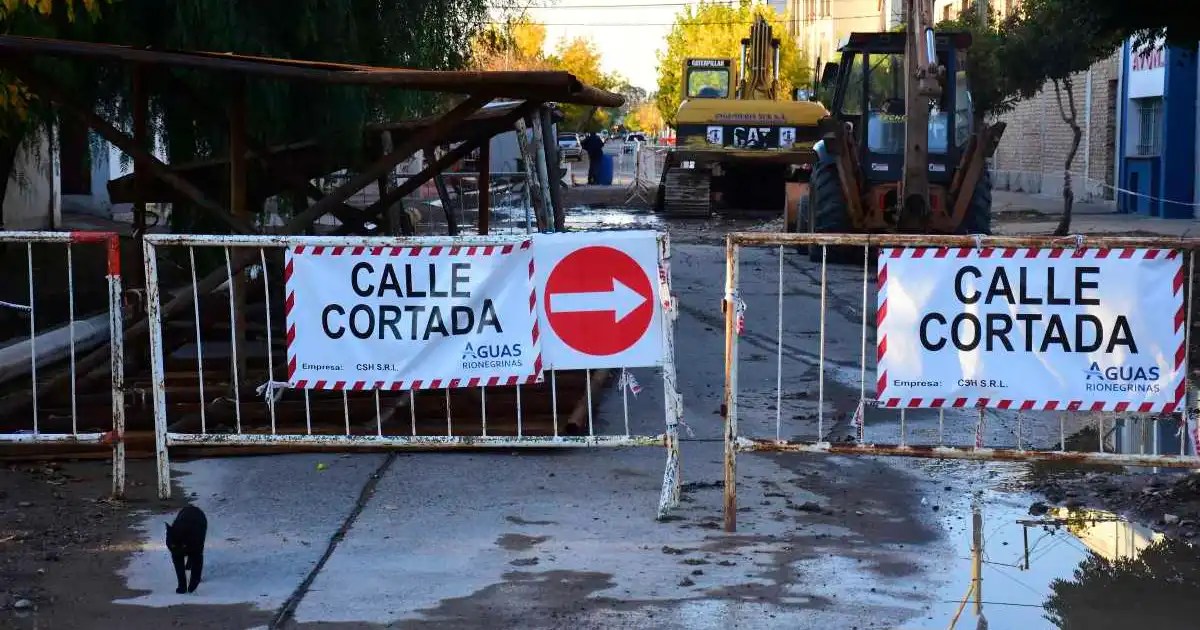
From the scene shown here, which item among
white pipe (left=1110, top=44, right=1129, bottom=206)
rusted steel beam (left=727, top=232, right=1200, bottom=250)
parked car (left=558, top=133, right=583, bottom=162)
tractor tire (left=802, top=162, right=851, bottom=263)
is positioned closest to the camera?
rusted steel beam (left=727, top=232, right=1200, bottom=250)

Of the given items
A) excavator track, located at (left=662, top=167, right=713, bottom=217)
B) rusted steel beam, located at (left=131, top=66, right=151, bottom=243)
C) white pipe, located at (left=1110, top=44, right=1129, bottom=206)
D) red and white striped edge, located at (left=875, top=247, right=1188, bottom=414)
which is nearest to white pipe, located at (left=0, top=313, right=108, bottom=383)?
rusted steel beam, located at (left=131, top=66, right=151, bottom=243)

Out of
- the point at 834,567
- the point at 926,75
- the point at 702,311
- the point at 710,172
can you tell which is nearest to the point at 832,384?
the point at 702,311

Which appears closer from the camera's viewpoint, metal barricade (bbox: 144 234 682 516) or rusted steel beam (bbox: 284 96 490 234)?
metal barricade (bbox: 144 234 682 516)

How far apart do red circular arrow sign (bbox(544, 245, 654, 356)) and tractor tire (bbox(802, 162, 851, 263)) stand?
1149cm

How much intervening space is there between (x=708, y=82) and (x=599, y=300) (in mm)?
26038

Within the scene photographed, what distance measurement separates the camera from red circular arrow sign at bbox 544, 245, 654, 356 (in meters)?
6.73

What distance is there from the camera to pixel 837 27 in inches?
2955

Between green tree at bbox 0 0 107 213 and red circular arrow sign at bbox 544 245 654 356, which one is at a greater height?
green tree at bbox 0 0 107 213

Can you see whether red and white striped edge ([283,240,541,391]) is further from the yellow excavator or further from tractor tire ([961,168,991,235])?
the yellow excavator

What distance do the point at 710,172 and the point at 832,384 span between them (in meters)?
19.6

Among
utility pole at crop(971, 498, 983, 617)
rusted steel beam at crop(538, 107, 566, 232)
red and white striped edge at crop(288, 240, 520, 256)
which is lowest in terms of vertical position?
utility pole at crop(971, 498, 983, 617)

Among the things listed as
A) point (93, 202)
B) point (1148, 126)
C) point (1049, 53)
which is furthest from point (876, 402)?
point (1148, 126)

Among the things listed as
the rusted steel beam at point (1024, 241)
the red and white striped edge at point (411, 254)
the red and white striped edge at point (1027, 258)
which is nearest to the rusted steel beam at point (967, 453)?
the red and white striped edge at point (1027, 258)

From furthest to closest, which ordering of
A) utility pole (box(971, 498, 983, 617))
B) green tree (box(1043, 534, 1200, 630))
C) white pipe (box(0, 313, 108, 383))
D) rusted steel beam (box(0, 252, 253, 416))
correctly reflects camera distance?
white pipe (box(0, 313, 108, 383))
rusted steel beam (box(0, 252, 253, 416))
utility pole (box(971, 498, 983, 617))
green tree (box(1043, 534, 1200, 630))
